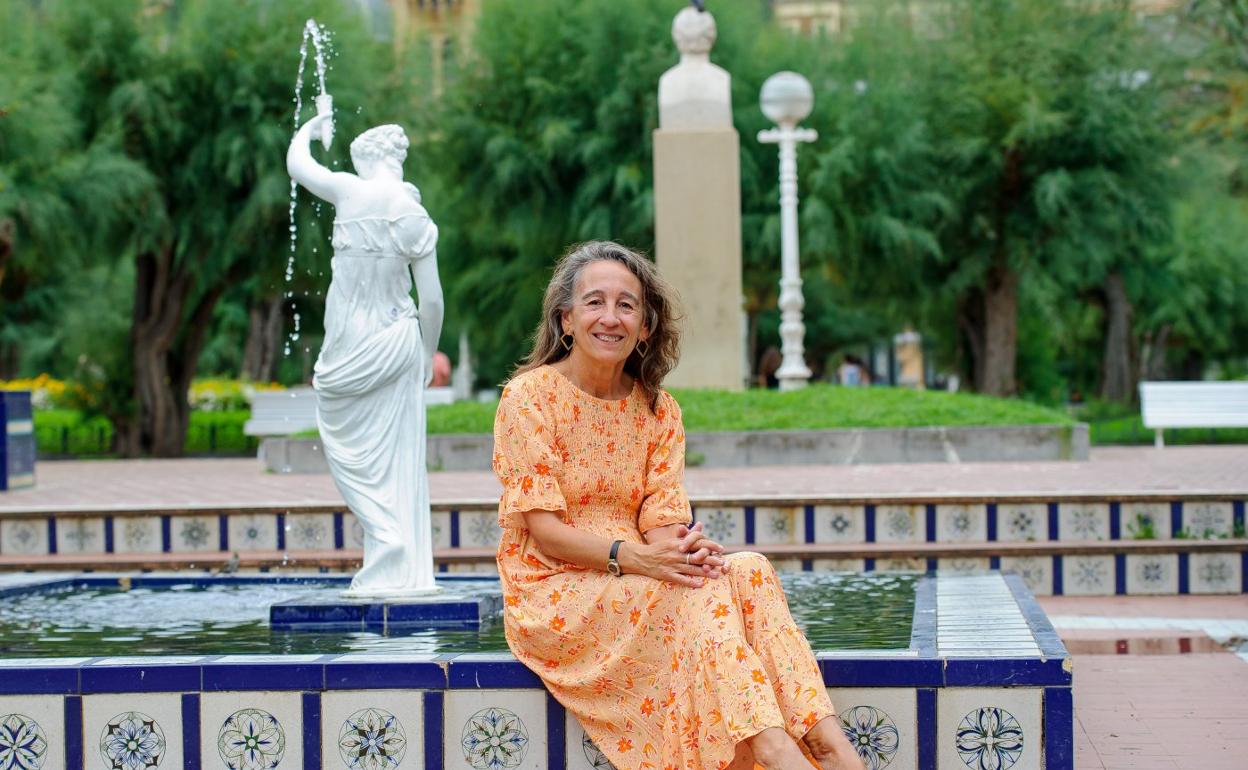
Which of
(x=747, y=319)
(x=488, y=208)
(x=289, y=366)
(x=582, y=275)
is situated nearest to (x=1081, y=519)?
(x=582, y=275)

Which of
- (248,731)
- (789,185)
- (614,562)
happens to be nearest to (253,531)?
(248,731)

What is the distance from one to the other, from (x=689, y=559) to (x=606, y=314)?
80cm

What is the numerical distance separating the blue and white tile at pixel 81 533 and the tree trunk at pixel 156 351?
14966mm

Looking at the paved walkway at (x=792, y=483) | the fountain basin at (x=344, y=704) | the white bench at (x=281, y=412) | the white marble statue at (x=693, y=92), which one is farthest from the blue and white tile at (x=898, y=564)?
the white bench at (x=281, y=412)

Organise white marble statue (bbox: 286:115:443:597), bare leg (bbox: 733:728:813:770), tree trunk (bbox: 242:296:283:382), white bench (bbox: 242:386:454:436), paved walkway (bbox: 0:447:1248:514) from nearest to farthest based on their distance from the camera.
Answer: bare leg (bbox: 733:728:813:770)
white marble statue (bbox: 286:115:443:597)
paved walkway (bbox: 0:447:1248:514)
white bench (bbox: 242:386:454:436)
tree trunk (bbox: 242:296:283:382)

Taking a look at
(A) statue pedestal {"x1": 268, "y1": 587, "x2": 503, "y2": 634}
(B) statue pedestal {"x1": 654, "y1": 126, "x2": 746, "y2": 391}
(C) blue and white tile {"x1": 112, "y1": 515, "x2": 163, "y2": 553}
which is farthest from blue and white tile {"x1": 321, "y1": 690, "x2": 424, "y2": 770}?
(B) statue pedestal {"x1": 654, "y1": 126, "x2": 746, "y2": 391}

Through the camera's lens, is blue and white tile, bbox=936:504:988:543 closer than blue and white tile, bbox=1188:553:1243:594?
No

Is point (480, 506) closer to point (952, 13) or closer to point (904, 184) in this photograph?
point (904, 184)

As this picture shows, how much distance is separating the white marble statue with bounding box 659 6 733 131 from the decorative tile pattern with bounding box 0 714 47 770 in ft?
49.3

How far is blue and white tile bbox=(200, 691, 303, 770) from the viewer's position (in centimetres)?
482

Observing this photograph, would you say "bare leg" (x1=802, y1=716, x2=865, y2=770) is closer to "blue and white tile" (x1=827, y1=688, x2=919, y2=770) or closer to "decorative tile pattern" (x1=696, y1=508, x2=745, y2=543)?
"blue and white tile" (x1=827, y1=688, x2=919, y2=770)

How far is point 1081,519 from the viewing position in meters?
10.7

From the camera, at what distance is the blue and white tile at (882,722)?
467 centimetres

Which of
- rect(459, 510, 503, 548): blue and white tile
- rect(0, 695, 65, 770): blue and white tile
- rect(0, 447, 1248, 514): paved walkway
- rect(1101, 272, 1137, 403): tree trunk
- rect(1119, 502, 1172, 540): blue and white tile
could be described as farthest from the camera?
rect(1101, 272, 1137, 403): tree trunk
